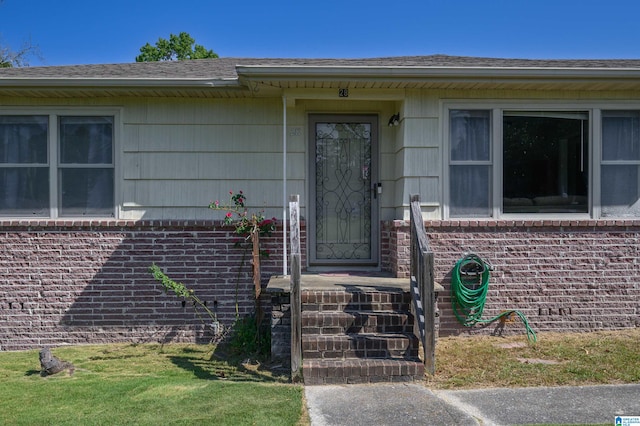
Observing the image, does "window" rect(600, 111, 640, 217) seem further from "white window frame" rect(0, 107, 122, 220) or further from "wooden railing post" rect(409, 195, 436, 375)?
"white window frame" rect(0, 107, 122, 220)

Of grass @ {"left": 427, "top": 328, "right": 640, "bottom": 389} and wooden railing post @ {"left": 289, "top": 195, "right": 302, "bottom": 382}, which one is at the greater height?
wooden railing post @ {"left": 289, "top": 195, "right": 302, "bottom": 382}

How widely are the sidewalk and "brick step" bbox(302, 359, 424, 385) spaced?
0.32 feet

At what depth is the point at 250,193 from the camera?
7.70 m

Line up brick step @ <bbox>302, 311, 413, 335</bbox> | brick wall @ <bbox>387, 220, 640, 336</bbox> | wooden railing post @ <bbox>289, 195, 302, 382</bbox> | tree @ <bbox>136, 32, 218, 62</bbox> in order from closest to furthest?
wooden railing post @ <bbox>289, 195, 302, 382</bbox> < brick step @ <bbox>302, 311, 413, 335</bbox> < brick wall @ <bbox>387, 220, 640, 336</bbox> < tree @ <bbox>136, 32, 218, 62</bbox>

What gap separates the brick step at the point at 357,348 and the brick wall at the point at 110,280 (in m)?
1.73

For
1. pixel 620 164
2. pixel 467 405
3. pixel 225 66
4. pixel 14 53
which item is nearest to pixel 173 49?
pixel 14 53

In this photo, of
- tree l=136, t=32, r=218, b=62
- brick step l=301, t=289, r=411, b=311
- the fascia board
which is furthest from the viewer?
tree l=136, t=32, r=218, b=62

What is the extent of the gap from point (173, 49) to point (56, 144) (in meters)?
23.3

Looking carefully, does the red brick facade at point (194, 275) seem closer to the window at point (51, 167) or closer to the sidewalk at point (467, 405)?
the window at point (51, 167)

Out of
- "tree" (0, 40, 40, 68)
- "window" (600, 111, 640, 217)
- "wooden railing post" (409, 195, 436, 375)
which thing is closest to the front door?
"wooden railing post" (409, 195, 436, 375)

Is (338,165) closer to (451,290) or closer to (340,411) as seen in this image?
(451,290)

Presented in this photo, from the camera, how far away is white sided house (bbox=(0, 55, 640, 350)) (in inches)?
291

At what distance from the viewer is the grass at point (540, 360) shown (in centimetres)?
567

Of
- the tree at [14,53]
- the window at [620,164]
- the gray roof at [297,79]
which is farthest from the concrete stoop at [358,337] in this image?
the tree at [14,53]
